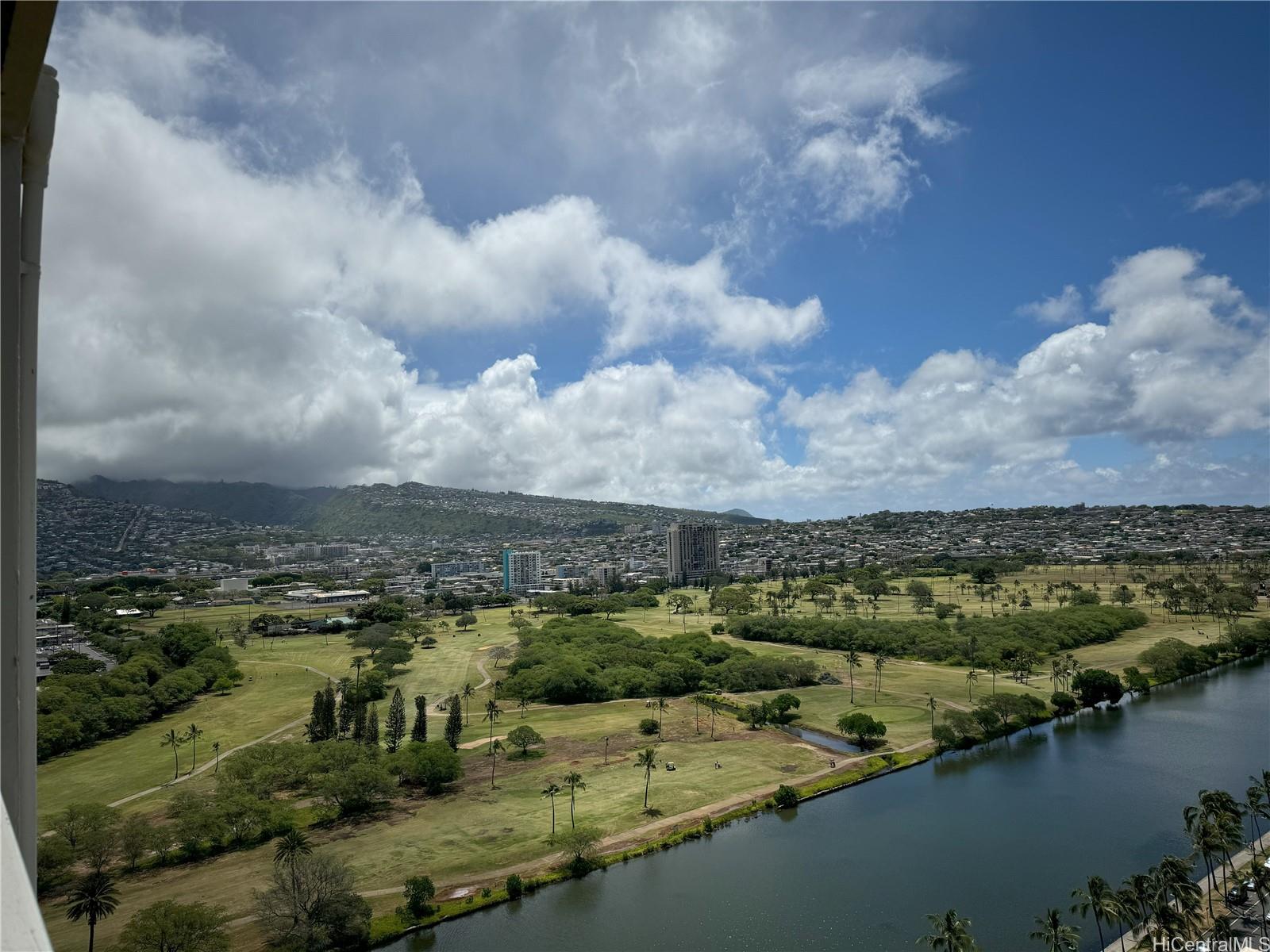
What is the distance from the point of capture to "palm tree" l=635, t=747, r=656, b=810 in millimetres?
35000

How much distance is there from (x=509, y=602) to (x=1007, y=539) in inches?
4920

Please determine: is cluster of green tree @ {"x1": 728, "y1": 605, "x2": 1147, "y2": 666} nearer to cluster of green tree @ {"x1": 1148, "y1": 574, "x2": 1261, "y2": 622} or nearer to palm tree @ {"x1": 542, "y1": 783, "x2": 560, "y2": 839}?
cluster of green tree @ {"x1": 1148, "y1": 574, "x2": 1261, "y2": 622}

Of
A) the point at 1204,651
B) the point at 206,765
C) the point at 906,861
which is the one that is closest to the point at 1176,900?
the point at 906,861

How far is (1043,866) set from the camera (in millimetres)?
27906

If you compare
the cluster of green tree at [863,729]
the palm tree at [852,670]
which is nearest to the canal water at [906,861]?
the cluster of green tree at [863,729]

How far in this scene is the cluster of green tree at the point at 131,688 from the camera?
43781 millimetres

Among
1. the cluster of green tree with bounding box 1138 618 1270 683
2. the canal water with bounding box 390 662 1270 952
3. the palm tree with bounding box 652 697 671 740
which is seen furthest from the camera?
the cluster of green tree with bounding box 1138 618 1270 683

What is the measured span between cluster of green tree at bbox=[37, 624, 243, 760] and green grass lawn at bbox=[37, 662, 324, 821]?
105 centimetres

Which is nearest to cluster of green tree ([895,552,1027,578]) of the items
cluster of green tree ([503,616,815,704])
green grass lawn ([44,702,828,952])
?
cluster of green tree ([503,616,815,704])

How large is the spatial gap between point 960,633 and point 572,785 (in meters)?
51.0

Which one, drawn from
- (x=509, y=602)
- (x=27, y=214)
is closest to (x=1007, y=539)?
(x=509, y=602)

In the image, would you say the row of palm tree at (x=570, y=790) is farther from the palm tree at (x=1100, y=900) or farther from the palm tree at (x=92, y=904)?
the palm tree at (x=1100, y=900)

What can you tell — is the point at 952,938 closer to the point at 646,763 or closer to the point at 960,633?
the point at 646,763

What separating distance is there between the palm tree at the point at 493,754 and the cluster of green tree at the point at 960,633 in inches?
1556
